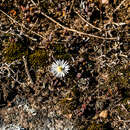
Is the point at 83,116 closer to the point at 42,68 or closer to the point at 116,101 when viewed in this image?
the point at 116,101

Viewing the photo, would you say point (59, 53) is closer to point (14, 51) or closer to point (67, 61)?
point (67, 61)

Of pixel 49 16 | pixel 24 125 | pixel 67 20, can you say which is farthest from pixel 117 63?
pixel 24 125

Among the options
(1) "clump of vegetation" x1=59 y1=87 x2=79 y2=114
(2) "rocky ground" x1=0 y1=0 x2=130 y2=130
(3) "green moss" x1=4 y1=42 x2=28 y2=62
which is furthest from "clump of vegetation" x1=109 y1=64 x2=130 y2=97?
(3) "green moss" x1=4 y1=42 x2=28 y2=62

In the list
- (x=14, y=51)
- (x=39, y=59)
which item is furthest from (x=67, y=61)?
(x=14, y=51)

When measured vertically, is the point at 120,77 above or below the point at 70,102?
above

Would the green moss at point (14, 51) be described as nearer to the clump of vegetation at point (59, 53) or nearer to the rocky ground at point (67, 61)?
the rocky ground at point (67, 61)

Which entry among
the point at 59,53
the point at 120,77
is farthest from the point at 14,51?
the point at 120,77

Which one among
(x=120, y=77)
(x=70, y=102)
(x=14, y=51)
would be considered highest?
(x=14, y=51)
